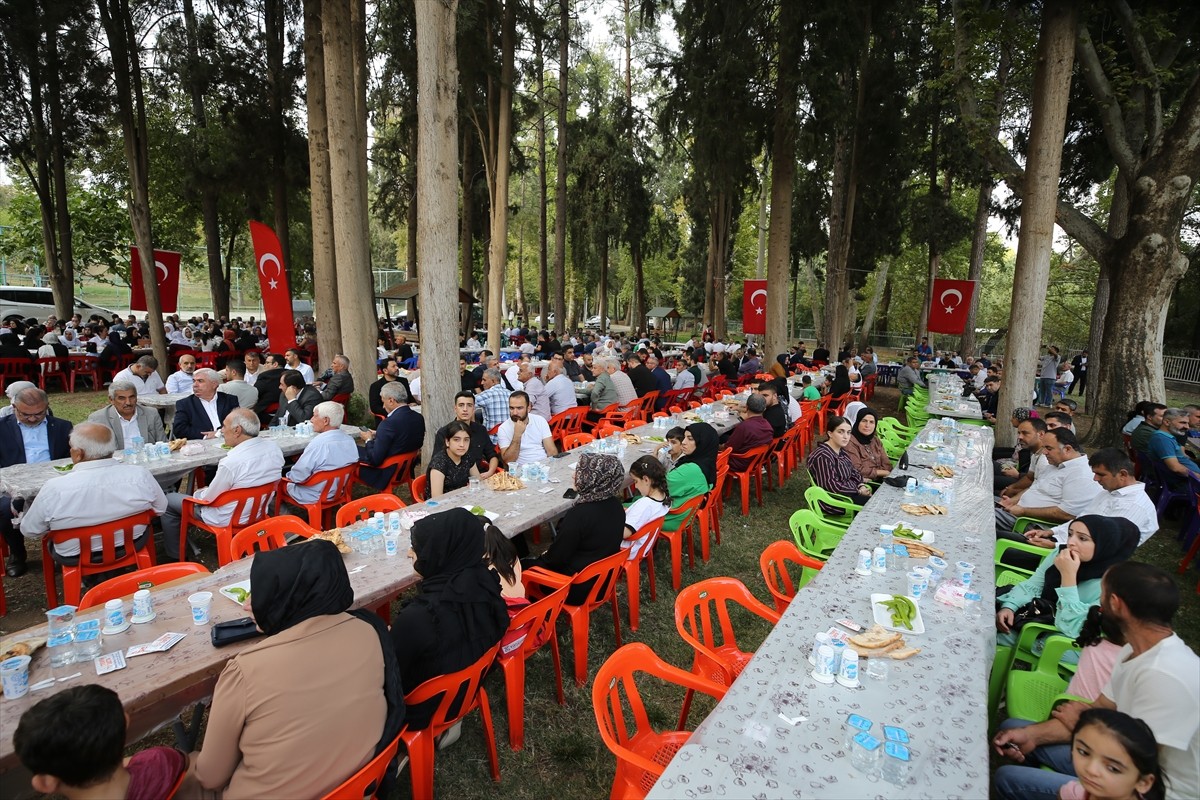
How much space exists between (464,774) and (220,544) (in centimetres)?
292

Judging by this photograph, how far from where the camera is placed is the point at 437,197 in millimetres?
6480

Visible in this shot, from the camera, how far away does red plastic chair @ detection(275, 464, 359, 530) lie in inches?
212

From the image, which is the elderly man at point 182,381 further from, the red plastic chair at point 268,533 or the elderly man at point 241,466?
the red plastic chair at point 268,533

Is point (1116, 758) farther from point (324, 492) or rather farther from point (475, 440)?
point (324, 492)

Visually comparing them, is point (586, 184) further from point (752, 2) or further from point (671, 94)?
point (752, 2)

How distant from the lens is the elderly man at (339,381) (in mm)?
8898

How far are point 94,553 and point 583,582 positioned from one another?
3414 millimetres

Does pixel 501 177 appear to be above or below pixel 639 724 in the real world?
above

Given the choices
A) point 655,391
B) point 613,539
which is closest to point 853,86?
point 655,391

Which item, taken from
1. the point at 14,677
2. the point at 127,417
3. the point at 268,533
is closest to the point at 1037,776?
the point at 14,677

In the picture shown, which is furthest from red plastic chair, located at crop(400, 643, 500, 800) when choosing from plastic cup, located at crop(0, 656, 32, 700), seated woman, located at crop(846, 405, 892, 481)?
seated woman, located at crop(846, 405, 892, 481)

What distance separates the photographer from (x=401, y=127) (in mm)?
18875

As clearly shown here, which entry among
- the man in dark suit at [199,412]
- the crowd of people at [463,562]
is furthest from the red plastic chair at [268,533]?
the man in dark suit at [199,412]

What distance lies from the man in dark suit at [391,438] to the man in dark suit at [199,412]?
1926mm
